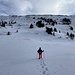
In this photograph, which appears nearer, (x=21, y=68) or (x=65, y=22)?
(x=21, y=68)

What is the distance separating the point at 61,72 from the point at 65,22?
53936 mm

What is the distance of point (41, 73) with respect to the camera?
9.73 meters

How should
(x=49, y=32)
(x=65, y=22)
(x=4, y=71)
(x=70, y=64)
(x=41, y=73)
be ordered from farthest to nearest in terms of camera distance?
(x=65, y=22) < (x=49, y=32) < (x=70, y=64) < (x=4, y=71) < (x=41, y=73)

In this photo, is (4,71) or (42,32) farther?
(42,32)

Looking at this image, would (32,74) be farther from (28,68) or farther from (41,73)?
(28,68)

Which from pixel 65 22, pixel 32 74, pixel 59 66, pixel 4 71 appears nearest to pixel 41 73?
pixel 32 74

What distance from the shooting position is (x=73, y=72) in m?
10.0

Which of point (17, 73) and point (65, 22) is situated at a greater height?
point (65, 22)

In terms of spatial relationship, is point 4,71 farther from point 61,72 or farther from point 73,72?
point 73,72

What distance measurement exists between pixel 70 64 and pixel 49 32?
2781 cm

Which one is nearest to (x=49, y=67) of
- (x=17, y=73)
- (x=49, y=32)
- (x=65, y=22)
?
(x=17, y=73)

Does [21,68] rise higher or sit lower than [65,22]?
lower

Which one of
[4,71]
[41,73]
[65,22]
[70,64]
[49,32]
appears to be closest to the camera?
[41,73]

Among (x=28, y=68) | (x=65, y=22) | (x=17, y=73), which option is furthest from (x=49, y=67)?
(x=65, y=22)
